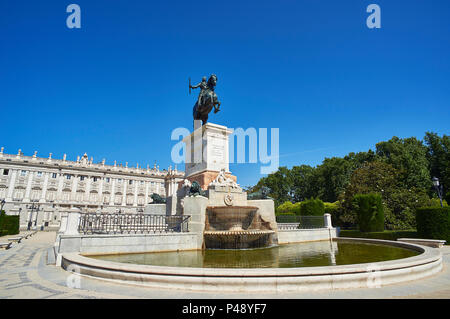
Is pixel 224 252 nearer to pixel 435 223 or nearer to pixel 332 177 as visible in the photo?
pixel 435 223

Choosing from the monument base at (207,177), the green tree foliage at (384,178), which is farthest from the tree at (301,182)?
the monument base at (207,177)

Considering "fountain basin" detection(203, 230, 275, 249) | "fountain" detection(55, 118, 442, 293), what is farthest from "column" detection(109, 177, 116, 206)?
"fountain basin" detection(203, 230, 275, 249)

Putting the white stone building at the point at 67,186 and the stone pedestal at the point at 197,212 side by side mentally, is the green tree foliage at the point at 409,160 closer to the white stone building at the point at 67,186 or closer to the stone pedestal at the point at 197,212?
the stone pedestal at the point at 197,212

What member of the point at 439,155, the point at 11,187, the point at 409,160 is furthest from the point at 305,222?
the point at 11,187

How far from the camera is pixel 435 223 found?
51.7ft

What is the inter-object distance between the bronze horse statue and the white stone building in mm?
56387

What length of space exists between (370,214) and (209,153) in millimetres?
15291

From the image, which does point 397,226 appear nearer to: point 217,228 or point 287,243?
point 287,243

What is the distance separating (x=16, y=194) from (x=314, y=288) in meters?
105

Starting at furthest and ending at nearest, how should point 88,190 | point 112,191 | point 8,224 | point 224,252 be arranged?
1. point 112,191
2. point 88,190
3. point 8,224
4. point 224,252

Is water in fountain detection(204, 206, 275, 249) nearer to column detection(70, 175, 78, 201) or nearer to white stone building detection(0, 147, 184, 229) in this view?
white stone building detection(0, 147, 184, 229)

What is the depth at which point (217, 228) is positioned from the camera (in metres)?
12.8

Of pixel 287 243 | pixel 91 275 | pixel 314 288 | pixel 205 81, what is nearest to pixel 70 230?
pixel 91 275

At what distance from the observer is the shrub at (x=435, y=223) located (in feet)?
51.0
